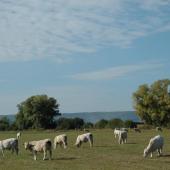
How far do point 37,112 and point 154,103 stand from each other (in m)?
35.3

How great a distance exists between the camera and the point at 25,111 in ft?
466

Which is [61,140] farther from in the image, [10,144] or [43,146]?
[43,146]

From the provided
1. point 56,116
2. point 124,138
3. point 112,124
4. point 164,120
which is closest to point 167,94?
point 164,120

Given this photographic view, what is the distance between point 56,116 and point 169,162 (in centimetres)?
11483

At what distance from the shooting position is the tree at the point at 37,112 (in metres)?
137

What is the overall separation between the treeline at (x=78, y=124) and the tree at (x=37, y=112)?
253 cm

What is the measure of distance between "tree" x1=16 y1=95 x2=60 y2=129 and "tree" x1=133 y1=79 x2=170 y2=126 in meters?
26.4

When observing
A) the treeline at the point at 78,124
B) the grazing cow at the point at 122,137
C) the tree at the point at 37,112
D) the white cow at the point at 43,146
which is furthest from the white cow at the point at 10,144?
the tree at the point at 37,112

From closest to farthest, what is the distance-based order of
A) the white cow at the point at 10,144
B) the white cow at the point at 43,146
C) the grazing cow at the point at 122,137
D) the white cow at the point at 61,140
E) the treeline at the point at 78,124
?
1. the white cow at the point at 43,146
2. the white cow at the point at 10,144
3. the white cow at the point at 61,140
4. the grazing cow at the point at 122,137
5. the treeline at the point at 78,124

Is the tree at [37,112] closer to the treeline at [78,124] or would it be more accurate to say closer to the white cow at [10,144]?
the treeline at [78,124]

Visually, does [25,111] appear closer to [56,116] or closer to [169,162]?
[56,116]

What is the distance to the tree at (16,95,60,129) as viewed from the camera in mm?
136625

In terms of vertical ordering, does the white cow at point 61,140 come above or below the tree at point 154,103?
below

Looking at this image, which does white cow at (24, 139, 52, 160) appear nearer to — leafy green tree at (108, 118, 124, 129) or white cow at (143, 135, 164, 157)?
white cow at (143, 135, 164, 157)
